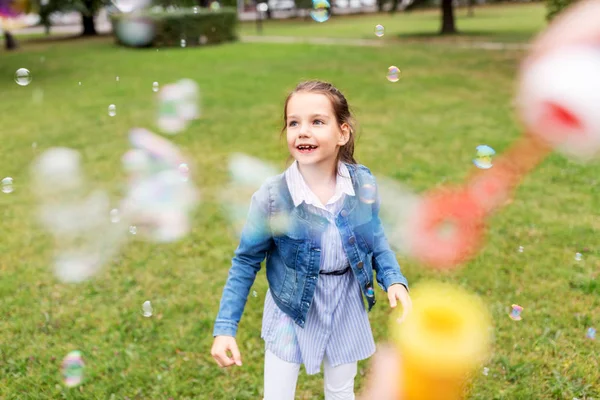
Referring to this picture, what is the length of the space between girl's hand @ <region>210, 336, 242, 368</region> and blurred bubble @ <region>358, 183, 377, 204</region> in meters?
0.65

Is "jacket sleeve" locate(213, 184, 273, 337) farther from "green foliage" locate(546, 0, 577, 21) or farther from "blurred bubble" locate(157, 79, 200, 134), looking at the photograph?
"green foliage" locate(546, 0, 577, 21)

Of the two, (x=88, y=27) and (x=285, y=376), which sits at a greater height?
(x=88, y=27)

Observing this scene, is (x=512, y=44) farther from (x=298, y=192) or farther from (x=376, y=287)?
(x=298, y=192)

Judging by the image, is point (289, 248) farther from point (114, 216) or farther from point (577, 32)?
point (114, 216)

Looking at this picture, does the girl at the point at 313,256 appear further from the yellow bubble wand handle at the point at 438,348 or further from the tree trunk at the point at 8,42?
the tree trunk at the point at 8,42

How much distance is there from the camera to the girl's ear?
1.83m

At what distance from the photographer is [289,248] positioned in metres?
1.84

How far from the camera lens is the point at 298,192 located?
182 centimetres

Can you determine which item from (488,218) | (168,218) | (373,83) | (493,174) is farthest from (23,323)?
(373,83)

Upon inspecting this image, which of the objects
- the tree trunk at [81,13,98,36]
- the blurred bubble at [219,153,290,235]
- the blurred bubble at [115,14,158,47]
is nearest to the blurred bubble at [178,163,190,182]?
the blurred bubble at [219,153,290,235]

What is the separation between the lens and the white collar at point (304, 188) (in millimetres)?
1817

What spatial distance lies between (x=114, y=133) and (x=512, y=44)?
13083 mm

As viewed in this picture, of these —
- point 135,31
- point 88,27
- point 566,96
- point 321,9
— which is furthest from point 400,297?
point 88,27

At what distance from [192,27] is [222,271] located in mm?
17202
